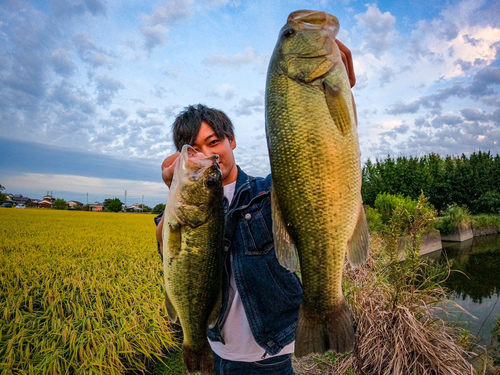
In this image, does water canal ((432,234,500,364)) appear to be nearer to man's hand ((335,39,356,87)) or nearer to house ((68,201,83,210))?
man's hand ((335,39,356,87))

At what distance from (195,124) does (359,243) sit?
1549 millimetres

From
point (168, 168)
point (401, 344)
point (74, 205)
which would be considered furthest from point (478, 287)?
point (74, 205)

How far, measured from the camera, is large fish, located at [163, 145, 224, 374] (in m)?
1.81

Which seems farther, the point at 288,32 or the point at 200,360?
the point at 200,360

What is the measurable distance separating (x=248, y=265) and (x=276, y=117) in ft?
3.60

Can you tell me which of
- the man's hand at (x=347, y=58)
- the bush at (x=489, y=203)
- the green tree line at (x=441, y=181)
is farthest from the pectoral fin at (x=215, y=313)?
the bush at (x=489, y=203)

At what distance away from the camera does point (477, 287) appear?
12.8 metres

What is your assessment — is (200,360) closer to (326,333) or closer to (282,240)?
(326,333)

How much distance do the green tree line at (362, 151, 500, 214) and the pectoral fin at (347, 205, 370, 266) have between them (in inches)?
1173

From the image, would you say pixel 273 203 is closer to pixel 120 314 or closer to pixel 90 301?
pixel 120 314

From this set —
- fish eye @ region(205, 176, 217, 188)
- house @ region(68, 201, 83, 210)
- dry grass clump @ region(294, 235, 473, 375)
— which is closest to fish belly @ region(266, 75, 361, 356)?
fish eye @ region(205, 176, 217, 188)

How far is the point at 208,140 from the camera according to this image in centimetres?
245

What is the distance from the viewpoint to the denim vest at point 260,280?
204 centimetres

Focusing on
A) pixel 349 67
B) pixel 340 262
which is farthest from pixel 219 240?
pixel 349 67
